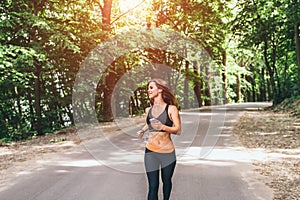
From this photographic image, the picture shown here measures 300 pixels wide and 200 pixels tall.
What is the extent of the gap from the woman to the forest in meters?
7.03

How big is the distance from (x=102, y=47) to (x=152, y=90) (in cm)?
1398

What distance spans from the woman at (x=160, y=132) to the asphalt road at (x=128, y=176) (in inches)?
61.1

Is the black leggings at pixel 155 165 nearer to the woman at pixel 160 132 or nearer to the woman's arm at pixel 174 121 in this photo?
the woman at pixel 160 132

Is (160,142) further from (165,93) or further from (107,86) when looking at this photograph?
(107,86)

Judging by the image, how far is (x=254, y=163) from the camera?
827 cm

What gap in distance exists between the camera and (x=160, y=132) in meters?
4.03

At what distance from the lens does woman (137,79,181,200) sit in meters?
4.04

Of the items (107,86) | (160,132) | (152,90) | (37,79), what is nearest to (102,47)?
(37,79)

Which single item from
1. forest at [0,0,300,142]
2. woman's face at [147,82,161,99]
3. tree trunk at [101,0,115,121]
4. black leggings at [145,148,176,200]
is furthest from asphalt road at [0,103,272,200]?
tree trunk at [101,0,115,121]

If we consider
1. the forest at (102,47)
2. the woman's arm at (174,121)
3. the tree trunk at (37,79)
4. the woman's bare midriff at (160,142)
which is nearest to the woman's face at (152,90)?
the woman's arm at (174,121)

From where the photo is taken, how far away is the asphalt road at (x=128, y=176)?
572 cm

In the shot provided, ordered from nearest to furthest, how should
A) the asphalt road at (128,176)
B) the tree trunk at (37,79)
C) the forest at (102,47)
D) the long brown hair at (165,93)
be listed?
1. the long brown hair at (165,93)
2. the asphalt road at (128,176)
3. the forest at (102,47)
4. the tree trunk at (37,79)

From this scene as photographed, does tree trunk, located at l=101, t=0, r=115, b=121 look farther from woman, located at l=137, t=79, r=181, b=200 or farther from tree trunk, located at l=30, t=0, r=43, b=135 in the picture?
woman, located at l=137, t=79, r=181, b=200

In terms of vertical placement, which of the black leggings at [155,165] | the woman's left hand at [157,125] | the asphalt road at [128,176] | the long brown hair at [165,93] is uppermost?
the long brown hair at [165,93]
